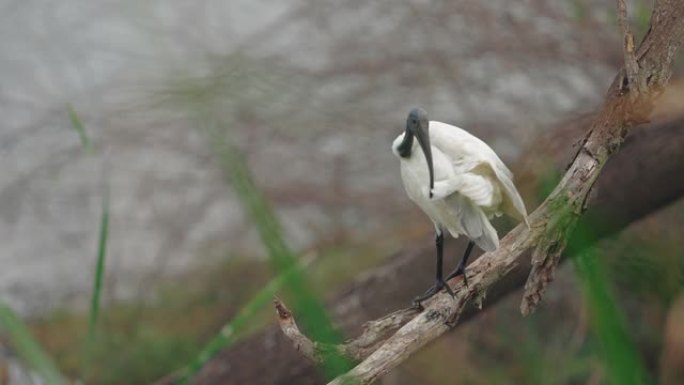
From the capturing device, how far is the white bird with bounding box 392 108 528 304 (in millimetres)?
495

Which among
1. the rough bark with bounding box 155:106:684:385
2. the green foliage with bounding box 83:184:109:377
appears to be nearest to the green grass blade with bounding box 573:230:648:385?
the green foliage with bounding box 83:184:109:377

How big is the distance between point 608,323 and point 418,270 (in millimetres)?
859

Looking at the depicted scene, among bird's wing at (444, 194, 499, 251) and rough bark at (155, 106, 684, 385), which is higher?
bird's wing at (444, 194, 499, 251)

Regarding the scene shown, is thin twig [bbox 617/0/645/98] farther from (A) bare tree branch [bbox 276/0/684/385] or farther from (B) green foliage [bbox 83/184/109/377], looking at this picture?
(B) green foliage [bbox 83/184/109/377]

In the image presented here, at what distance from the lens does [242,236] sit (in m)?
2.00

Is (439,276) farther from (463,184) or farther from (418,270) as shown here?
(418,270)

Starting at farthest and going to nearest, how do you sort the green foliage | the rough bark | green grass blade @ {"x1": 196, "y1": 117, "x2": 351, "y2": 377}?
the rough bark, the green foliage, green grass blade @ {"x1": 196, "y1": 117, "x2": 351, "y2": 377}

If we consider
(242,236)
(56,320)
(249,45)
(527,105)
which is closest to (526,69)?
(527,105)

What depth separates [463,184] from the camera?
497 millimetres

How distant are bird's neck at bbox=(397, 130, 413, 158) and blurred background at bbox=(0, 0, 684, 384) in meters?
0.99

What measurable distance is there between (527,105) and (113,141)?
2.12ft

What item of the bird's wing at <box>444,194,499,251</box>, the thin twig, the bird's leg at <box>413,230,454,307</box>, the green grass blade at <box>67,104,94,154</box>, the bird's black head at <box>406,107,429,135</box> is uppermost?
the green grass blade at <box>67,104,94,154</box>

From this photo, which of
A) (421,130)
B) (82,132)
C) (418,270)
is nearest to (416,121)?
(421,130)

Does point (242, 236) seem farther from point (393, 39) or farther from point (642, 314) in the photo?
point (642, 314)
